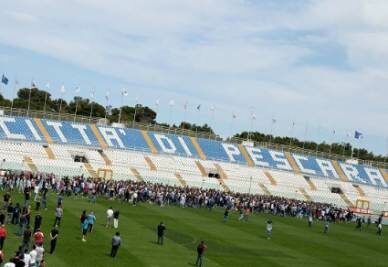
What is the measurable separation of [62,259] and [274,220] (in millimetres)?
31371

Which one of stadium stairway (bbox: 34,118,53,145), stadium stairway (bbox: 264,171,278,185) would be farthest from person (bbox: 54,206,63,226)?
stadium stairway (bbox: 264,171,278,185)

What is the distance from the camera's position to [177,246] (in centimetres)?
3700

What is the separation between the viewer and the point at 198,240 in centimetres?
4022

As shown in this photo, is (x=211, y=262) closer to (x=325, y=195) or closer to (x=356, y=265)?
(x=356, y=265)

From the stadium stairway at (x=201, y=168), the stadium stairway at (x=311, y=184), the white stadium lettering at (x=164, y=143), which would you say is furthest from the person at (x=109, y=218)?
the stadium stairway at (x=311, y=184)

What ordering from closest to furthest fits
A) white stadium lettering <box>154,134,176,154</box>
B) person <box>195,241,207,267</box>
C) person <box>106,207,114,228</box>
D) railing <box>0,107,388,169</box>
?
person <box>195,241,207,267</box> < person <box>106,207,114,228</box> < railing <box>0,107,388,169</box> < white stadium lettering <box>154,134,176,154</box>

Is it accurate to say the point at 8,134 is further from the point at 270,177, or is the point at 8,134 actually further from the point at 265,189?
the point at 270,177

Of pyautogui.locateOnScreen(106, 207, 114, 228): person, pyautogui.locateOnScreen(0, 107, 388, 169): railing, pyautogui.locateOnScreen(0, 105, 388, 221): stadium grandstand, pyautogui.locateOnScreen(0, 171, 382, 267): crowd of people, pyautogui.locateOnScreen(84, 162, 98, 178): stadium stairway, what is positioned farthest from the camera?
pyautogui.locateOnScreen(0, 107, 388, 169): railing

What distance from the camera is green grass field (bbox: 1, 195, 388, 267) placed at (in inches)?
1266

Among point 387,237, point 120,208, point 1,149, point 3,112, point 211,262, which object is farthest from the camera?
point 3,112

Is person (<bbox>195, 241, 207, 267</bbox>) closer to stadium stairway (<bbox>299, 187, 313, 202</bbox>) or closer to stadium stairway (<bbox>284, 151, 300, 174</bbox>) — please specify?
stadium stairway (<bbox>299, 187, 313, 202</bbox>)

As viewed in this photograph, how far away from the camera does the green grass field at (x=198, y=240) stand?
3216cm

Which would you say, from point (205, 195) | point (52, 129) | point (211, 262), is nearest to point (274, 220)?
point (205, 195)

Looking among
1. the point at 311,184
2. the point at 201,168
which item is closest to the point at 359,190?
the point at 311,184
